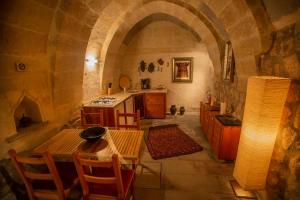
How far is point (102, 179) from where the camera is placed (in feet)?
4.58

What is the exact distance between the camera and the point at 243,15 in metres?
2.09

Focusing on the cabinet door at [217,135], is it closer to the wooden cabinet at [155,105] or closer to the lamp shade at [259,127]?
the lamp shade at [259,127]

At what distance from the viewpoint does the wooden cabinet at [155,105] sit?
5.11 m

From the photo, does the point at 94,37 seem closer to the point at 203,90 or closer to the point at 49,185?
the point at 49,185

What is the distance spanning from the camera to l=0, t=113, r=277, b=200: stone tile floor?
215cm

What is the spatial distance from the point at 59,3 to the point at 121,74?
12.0 ft

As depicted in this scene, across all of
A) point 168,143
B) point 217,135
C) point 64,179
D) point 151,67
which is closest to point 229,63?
point 217,135

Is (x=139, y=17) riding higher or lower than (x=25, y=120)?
higher

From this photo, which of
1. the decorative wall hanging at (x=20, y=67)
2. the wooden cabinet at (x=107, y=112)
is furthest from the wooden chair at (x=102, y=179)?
the wooden cabinet at (x=107, y=112)

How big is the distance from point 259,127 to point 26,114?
311 cm

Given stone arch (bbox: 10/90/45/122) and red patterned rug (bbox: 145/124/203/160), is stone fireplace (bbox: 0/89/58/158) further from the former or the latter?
red patterned rug (bbox: 145/124/203/160)

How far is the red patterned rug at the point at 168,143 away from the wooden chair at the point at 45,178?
1612 millimetres

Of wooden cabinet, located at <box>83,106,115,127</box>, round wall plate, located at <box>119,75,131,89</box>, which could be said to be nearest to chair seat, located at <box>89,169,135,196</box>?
wooden cabinet, located at <box>83,106,115,127</box>

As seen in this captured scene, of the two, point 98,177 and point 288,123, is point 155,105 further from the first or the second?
point 98,177
